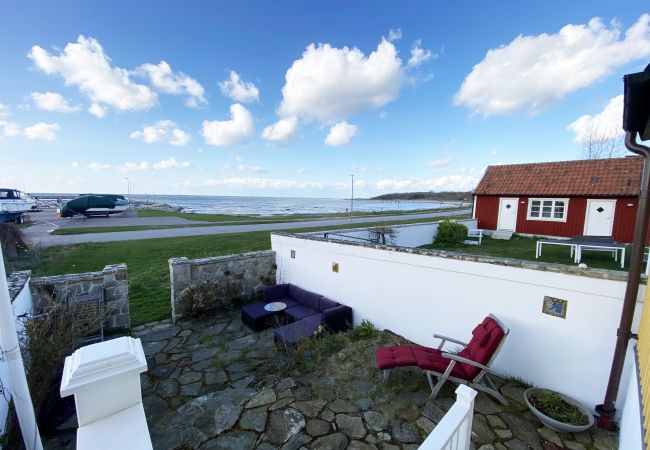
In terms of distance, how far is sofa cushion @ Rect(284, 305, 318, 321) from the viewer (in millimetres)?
6082

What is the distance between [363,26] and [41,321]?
11.6 m

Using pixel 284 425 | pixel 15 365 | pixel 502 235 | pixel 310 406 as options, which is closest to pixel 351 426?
pixel 310 406

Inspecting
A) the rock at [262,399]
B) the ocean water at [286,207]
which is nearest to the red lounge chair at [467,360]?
the rock at [262,399]

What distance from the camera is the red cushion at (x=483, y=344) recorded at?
11.3ft

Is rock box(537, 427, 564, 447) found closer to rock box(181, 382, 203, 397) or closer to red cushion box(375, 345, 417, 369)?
red cushion box(375, 345, 417, 369)

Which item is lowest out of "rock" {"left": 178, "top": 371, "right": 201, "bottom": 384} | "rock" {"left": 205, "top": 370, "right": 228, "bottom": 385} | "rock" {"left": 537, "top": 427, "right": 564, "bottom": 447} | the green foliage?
"rock" {"left": 178, "top": 371, "right": 201, "bottom": 384}

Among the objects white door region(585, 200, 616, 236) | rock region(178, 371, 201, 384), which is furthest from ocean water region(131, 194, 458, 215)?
rock region(178, 371, 201, 384)

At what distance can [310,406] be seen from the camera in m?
3.49

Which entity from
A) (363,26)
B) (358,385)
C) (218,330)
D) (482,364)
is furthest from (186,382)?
(363,26)

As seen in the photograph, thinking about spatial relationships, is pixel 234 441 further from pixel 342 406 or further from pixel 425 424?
pixel 425 424

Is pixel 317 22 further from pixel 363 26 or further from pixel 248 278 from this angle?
pixel 248 278

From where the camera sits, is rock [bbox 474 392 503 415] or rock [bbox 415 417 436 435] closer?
rock [bbox 415 417 436 435]

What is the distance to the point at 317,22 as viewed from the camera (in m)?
9.77

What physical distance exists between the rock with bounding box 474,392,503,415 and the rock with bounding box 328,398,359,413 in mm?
1477
